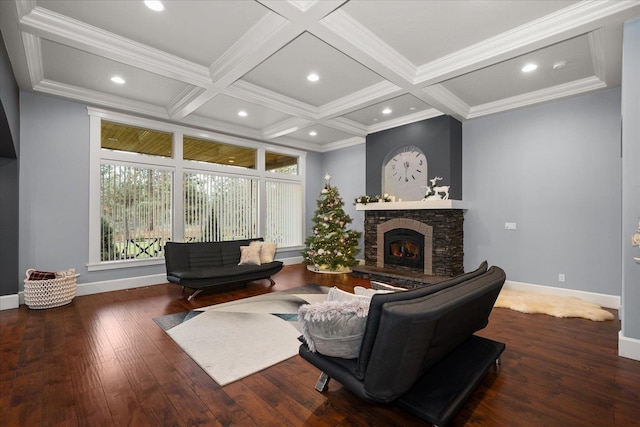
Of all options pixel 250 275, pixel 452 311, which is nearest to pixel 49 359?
pixel 250 275

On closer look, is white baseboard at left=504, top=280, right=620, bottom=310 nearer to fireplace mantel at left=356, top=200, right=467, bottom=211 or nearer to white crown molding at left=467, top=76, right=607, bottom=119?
fireplace mantel at left=356, top=200, right=467, bottom=211

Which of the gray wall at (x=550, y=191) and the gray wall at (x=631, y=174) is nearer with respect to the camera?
the gray wall at (x=631, y=174)

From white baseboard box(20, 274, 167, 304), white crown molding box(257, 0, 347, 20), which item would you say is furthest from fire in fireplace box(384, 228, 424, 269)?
white baseboard box(20, 274, 167, 304)

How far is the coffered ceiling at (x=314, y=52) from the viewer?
2906 mm

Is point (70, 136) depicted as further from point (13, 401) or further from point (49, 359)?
point (13, 401)

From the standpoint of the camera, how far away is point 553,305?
4164 mm

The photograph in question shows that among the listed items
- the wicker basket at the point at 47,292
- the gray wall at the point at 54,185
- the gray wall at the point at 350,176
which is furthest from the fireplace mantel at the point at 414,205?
the wicker basket at the point at 47,292

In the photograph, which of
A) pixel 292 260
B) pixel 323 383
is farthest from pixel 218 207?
pixel 323 383

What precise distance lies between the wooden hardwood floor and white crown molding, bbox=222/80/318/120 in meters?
3.33

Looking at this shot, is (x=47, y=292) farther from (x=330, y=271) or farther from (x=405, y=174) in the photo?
(x=405, y=174)

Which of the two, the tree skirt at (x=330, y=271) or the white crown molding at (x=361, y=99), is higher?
the white crown molding at (x=361, y=99)

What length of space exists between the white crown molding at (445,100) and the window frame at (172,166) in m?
3.95

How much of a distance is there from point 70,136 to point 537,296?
7.60 m

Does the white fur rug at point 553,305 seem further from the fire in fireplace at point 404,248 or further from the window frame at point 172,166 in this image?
the window frame at point 172,166
